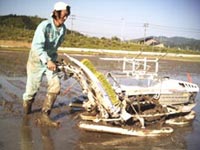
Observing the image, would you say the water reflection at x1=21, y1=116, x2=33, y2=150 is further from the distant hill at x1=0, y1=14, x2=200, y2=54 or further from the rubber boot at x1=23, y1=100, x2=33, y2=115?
the distant hill at x1=0, y1=14, x2=200, y2=54

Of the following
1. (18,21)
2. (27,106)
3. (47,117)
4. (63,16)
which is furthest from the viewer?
(18,21)

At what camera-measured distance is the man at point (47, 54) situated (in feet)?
20.9

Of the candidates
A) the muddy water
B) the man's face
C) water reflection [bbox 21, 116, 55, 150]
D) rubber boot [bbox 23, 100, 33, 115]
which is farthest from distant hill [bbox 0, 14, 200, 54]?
water reflection [bbox 21, 116, 55, 150]

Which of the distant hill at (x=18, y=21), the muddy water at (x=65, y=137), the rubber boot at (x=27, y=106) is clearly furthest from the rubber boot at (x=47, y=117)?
the distant hill at (x=18, y=21)

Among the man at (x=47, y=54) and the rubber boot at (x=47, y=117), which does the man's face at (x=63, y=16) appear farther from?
the rubber boot at (x=47, y=117)

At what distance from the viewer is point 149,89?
745 cm

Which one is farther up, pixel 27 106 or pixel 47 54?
pixel 47 54

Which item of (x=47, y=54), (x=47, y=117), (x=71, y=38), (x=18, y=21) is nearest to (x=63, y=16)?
(x=47, y=54)

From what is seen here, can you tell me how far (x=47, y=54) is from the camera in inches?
269

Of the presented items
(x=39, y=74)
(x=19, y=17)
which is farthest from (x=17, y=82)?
(x=19, y=17)

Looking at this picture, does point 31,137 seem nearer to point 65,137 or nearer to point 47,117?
point 65,137

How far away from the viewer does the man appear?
20.9 feet

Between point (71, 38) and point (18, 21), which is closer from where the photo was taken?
point (71, 38)

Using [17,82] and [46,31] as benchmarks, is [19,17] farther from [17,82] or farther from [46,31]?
[46,31]
